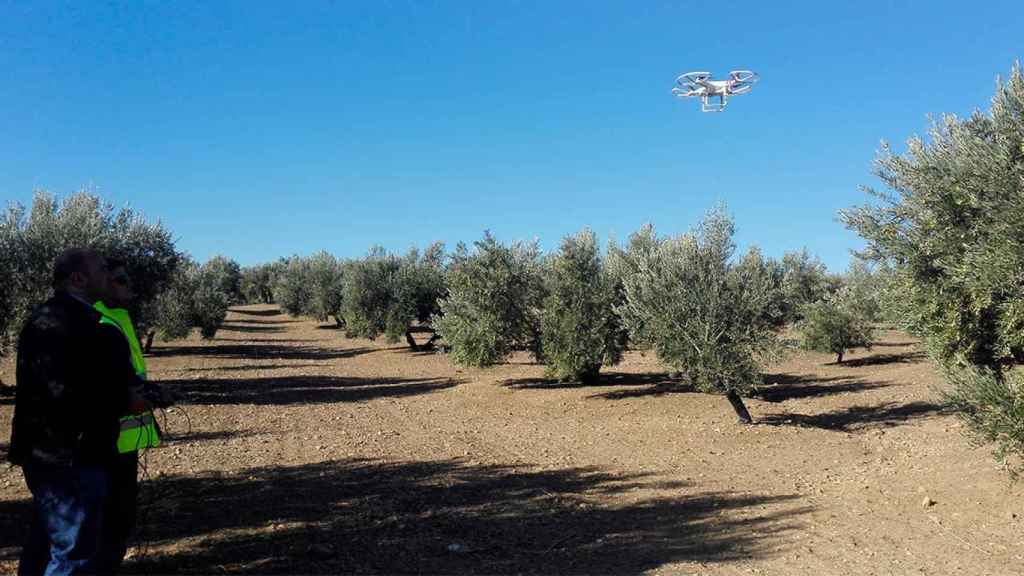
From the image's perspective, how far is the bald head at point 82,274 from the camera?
157 inches

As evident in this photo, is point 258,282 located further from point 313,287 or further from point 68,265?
point 68,265

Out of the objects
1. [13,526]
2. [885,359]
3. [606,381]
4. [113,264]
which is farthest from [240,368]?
[885,359]

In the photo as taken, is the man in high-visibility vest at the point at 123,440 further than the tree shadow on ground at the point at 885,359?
No

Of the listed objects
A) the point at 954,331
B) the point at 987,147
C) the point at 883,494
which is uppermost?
Result: the point at 987,147

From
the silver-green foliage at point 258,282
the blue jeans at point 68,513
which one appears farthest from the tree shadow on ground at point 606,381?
the silver-green foliage at point 258,282

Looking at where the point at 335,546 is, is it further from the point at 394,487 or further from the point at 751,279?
the point at 751,279

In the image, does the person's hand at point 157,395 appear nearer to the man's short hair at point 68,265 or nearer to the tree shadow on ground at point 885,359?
the man's short hair at point 68,265

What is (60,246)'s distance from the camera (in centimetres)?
A: 1577

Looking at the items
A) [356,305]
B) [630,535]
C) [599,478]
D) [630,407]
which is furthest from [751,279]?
[356,305]

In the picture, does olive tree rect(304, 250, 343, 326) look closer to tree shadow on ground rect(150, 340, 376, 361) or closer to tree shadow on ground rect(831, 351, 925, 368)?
tree shadow on ground rect(150, 340, 376, 361)

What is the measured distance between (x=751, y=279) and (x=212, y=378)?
1750cm

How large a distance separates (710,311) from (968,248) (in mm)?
6173

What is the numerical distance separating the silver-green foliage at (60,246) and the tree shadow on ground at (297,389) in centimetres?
323

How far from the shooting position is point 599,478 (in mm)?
9953
